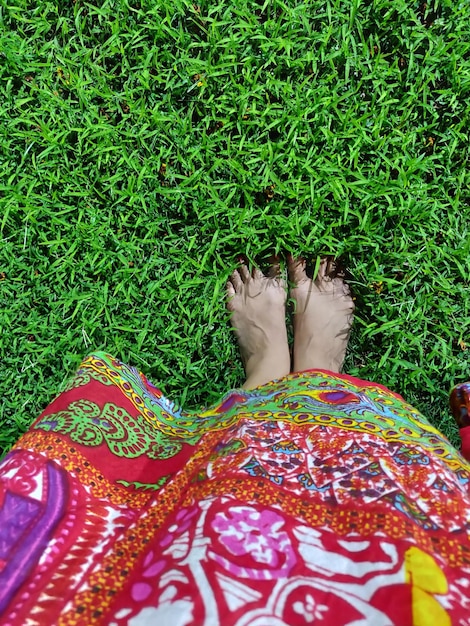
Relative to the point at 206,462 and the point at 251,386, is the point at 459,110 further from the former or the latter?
the point at 206,462

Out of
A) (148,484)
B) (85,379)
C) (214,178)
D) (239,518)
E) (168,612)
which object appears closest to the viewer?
(168,612)

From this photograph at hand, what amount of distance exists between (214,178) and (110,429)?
0.92 m

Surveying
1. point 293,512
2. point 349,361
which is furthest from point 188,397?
point 293,512

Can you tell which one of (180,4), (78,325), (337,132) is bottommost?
(78,325)

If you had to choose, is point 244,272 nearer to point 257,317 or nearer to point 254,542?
point 257,317

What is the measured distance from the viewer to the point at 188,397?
71.9 inches

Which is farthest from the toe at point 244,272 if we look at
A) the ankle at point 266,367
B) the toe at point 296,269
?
the ankle at point 266,367

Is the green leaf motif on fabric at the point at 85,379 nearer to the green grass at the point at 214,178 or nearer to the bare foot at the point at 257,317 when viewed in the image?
the green grass at the point at 214,178

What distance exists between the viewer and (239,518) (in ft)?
2.94

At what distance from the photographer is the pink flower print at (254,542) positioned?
83 centimetres

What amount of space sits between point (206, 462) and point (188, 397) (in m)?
0.76

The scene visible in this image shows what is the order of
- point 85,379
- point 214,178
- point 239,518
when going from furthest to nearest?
point 214,178, point 85,379, point 239,518

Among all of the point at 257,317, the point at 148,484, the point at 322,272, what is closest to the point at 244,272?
the point at 257,317

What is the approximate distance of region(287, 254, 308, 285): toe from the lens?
178 centimetres
